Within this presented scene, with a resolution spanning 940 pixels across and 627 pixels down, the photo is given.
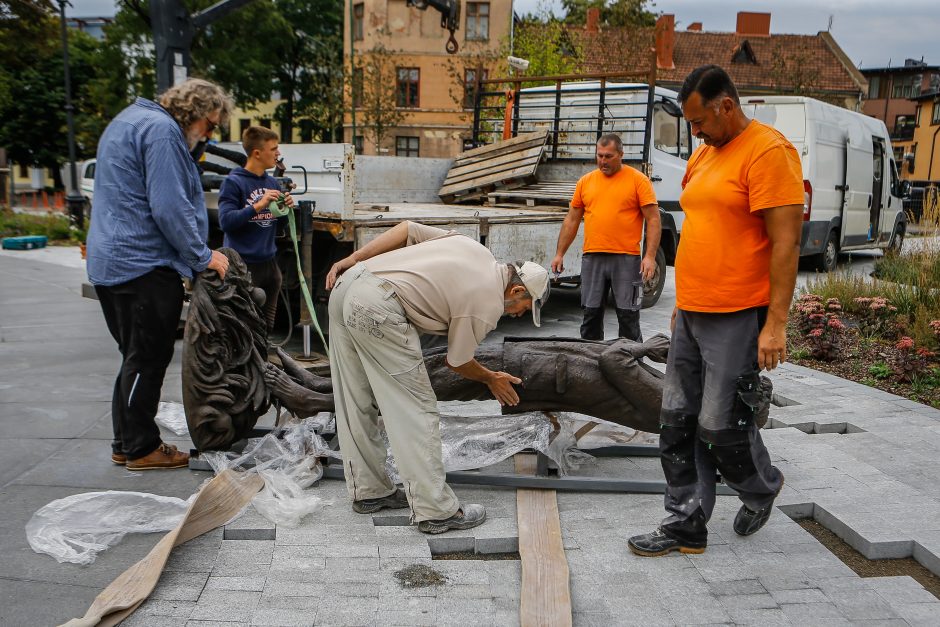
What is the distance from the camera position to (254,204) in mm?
5480

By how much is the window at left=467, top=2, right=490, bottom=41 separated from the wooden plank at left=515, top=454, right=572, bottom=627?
3571cm

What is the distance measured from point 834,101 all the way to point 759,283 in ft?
131

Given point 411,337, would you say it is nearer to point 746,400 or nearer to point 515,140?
point 746,400

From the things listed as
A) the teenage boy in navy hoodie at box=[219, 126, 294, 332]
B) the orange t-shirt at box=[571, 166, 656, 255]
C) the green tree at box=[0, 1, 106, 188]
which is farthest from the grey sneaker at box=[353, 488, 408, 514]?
the green tree at box=[0, 1, 106, 188]

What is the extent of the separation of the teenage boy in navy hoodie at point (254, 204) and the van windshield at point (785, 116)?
874cm

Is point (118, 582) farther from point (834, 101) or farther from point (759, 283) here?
point (834, 101)

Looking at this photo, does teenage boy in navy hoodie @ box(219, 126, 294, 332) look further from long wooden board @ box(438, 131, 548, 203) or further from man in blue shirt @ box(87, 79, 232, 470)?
long wooden board @ box(438, 131, 548, 203)

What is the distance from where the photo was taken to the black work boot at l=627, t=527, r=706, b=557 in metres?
3.29

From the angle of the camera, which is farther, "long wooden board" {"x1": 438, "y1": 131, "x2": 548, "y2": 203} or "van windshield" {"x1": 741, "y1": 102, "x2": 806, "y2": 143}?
"van windshield" {"x1": 741, "y1": 102, "x2": 806, "y2": 143}

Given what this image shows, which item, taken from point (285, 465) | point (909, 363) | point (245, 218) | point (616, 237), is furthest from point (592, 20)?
point (285, 465)

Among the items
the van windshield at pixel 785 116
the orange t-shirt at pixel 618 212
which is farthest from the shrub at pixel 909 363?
the van windshield at pixel 785 116

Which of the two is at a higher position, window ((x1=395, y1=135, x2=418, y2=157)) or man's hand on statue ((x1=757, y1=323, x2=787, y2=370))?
window ((x1=395, y1=135, x2=418, y2=157))

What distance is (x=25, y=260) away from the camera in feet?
46.5

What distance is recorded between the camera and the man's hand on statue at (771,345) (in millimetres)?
2949
